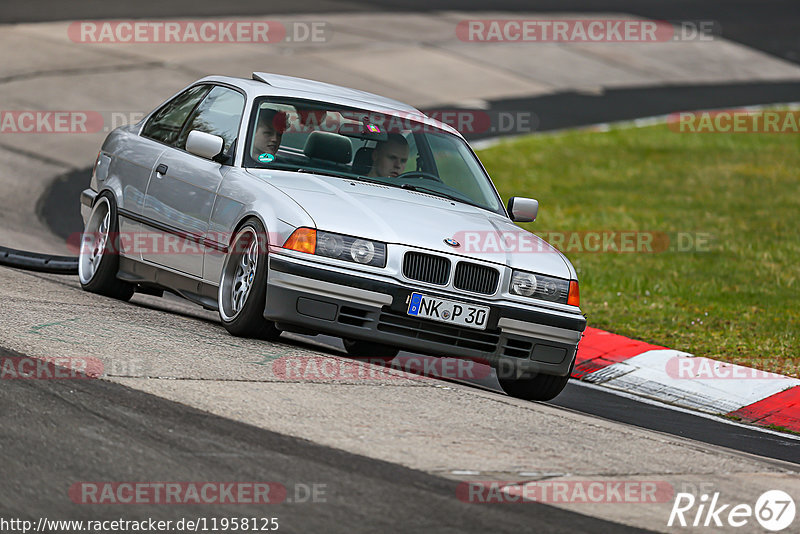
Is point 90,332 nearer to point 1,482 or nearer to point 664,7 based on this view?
point 1,482

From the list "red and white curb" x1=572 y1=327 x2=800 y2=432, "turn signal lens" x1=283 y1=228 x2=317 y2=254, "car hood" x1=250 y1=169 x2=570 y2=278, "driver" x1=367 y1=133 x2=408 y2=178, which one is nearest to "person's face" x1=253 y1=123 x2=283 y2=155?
"car hood" x1=250 y1=169 x2=570 y2=278

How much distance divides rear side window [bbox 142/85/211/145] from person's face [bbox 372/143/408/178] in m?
1.54

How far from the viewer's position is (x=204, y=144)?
8.26m

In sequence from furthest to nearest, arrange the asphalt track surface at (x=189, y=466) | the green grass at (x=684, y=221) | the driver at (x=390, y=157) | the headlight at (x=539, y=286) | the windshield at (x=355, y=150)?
the green grass at (x=684, y=221), the driver at (x=390, y=157), the windshield at (x=355, y=150), the headlight at (x=539, y=286), the asphalt track surface at (x=189, y=466)

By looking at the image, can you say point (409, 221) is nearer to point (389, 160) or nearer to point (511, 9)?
point (389, 160)

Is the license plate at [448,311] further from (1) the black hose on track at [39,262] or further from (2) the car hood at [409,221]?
(1) the black hose on track at [39,262]

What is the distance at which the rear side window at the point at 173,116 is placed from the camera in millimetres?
9312

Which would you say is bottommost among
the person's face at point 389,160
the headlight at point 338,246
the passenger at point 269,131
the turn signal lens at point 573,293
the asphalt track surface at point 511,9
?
the turn signal lens at point 573,293

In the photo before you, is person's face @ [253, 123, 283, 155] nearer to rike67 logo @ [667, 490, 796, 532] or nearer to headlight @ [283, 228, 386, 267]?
headlight @ [283, 228, 386, 267]

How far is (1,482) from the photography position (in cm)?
486

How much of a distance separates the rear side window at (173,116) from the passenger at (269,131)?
0.91m

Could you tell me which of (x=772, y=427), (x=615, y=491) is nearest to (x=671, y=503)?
(x=615, y=491)

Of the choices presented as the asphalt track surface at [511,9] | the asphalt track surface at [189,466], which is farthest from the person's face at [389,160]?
the asphalt track surface at [511,9]

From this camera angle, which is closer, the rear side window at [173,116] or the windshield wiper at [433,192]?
the windshield wiper at [433,192]
